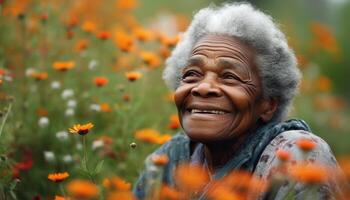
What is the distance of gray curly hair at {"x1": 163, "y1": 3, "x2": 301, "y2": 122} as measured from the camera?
354 cm

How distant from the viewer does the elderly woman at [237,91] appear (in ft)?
11.2

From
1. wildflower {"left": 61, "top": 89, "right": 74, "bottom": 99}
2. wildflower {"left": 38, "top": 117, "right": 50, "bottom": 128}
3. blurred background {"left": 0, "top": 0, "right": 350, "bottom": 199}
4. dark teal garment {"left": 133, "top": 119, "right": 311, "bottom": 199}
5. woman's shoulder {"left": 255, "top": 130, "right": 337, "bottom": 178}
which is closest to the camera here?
woman's shoulder {"left": 255, "top": 130, "right": 337, "bottom": 178}

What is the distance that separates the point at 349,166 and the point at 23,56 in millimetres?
3329

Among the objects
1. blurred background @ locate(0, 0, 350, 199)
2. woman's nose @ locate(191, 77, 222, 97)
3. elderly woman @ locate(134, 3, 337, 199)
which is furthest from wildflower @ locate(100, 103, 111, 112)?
woman's nose @ locate(191, 77, 222, 97)

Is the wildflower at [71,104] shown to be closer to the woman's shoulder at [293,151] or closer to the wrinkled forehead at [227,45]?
the wrinkled forehead at [227,45]

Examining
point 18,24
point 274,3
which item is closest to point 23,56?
point 18,24

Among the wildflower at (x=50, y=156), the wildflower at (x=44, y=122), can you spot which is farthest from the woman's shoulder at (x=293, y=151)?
the wildflower at (x=44, y=122)

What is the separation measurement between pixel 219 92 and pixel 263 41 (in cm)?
37

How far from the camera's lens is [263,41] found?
3.54 m

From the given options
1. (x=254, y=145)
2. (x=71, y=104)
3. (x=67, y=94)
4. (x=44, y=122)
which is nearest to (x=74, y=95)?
(x=67, y=94)

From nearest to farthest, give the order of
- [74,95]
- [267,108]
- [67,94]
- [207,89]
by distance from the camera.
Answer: [207,89], [267,108], [67,94], [74,95]

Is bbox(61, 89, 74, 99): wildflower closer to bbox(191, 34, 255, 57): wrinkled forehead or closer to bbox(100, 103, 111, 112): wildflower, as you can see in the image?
bbox(100, 103, 111, 112): wildflower

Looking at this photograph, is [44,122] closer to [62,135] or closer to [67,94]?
[62,135]

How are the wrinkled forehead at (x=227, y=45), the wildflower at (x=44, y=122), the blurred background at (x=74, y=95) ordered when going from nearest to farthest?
1. the wrinkled forehead at (x=227, y=45)
2. the blurred background at (x=74, y=95)
3. the wildflower at (x=44, y=122)
